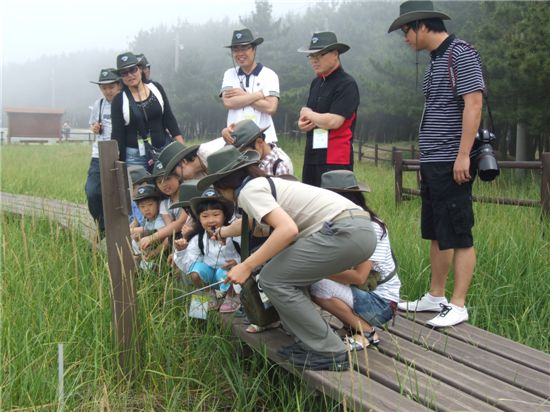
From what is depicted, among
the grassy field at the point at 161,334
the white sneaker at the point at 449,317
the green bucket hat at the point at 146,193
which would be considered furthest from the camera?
the green bucket hat at the point at 146,193

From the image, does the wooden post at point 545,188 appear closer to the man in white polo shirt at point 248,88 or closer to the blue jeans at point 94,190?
the man in white polo shirt at point 248,88

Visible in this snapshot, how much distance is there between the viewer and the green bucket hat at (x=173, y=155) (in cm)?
412

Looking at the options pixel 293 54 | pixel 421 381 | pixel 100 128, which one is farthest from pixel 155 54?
pixel 421 381

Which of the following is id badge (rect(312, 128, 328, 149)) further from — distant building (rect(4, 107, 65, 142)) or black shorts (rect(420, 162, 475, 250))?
distant building (rect(4, 107, 65, 142))

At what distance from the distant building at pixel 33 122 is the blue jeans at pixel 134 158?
4075 centimetres

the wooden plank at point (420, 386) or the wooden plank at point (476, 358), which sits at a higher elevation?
the wooden plank at point (420, 386)

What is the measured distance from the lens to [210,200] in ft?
11.4

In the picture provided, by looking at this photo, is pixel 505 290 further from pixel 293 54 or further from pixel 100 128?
pixel 293 54

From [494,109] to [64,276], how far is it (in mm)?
8799

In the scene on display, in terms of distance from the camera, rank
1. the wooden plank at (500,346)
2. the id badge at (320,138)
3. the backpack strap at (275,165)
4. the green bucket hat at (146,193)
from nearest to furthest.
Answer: the wooden plank at (500,346) < the backpack strap at (275,165) < the id badge at (320,138) < the green bucket hat at (146,193)

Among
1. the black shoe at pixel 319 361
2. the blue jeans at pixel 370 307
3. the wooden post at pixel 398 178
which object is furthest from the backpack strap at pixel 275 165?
the wooden post at pixel 398 178

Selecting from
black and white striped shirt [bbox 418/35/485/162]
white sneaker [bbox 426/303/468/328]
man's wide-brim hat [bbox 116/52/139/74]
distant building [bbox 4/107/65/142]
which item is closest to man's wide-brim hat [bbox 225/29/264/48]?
man's wide-brim hat [bbox 116/52/139/74]

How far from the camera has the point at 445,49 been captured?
3355mm

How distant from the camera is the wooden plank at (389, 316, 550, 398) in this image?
259cm
